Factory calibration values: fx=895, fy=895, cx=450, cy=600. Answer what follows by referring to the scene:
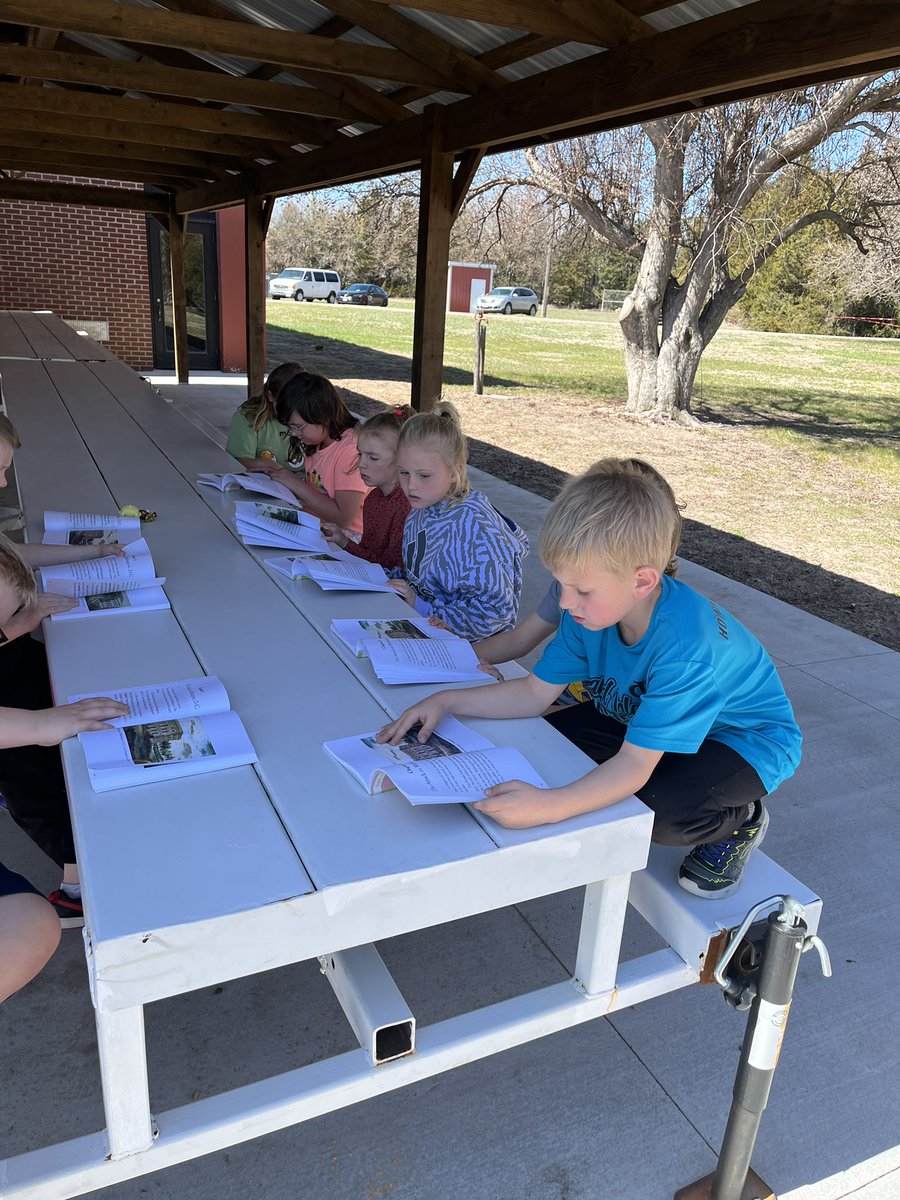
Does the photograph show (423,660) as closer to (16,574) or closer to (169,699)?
(169,699)

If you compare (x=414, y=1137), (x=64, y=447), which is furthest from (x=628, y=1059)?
(x=64, y=447)

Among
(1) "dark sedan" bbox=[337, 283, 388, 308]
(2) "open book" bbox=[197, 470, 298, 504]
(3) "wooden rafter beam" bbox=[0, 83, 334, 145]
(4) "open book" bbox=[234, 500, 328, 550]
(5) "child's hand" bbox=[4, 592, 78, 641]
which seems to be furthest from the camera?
(1) "dark sedan" bbox=[337, 283, 388, 308]

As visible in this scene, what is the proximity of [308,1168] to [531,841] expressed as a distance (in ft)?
2.87

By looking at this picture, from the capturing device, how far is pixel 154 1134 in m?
1.33

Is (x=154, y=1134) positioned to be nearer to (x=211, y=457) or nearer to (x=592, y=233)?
(x=211, y=457)

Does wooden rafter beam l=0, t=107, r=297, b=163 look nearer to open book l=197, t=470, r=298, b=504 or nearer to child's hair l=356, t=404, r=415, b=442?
open book l=197, t=470, r=298, b=504

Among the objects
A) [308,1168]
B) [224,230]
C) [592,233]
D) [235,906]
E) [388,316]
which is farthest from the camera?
[388,316]

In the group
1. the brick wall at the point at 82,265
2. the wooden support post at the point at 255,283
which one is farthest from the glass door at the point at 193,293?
the wooden support post at the point at 255,283

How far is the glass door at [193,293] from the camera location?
13.9 meters

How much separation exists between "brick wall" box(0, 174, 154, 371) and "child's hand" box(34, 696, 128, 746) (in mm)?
13233

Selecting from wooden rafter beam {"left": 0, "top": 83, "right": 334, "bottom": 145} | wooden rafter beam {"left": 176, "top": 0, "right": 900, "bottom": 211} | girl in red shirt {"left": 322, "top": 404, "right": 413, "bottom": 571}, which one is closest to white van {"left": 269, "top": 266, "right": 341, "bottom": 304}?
wooden rafter beam {"left": 0, "top": 83, "right": 334, "bottom": 145}

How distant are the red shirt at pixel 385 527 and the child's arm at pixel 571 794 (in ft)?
6.10

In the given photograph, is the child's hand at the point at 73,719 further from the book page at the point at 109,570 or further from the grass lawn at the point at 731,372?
the grass lawn at the point at 731,372

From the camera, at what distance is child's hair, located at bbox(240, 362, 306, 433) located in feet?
14.2
